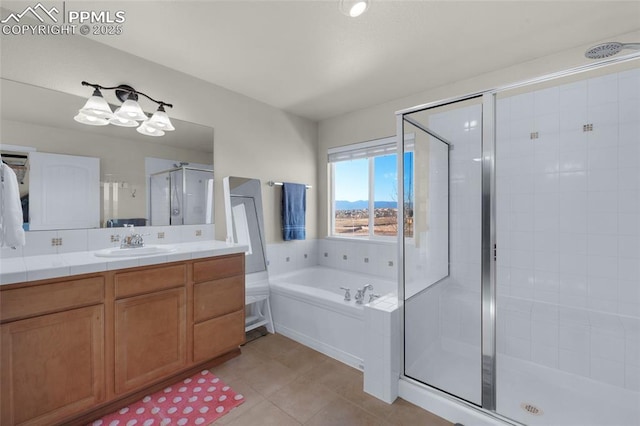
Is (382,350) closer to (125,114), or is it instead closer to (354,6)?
(354,6)

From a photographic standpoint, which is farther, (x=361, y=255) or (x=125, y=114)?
(x=361, y=255)

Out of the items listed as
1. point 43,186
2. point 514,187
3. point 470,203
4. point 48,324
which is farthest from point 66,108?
point 514,187

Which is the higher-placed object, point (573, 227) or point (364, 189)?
point (364, 189)

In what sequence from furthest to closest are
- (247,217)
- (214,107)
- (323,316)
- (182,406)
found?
(247,217), (214,107), (323,316), (182,406)

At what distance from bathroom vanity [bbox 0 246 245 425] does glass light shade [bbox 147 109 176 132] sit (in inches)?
43.7

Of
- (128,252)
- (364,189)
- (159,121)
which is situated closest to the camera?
(128,252)

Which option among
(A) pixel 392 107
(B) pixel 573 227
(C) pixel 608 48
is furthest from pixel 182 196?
(B) pixel 573 227

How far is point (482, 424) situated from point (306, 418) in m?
0.99

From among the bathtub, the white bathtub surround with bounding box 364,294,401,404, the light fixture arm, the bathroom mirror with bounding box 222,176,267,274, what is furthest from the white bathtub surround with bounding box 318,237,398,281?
the light fixture arm

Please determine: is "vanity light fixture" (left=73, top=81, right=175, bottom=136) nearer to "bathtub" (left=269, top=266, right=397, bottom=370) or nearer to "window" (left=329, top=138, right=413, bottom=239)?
"bathtub" (left=269, top=266, right=397, bottom=370)

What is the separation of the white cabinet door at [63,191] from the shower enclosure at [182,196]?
0.39m

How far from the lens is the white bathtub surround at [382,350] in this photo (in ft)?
5.88

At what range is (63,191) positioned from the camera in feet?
6.21

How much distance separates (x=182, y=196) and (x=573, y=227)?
10.5 ft
